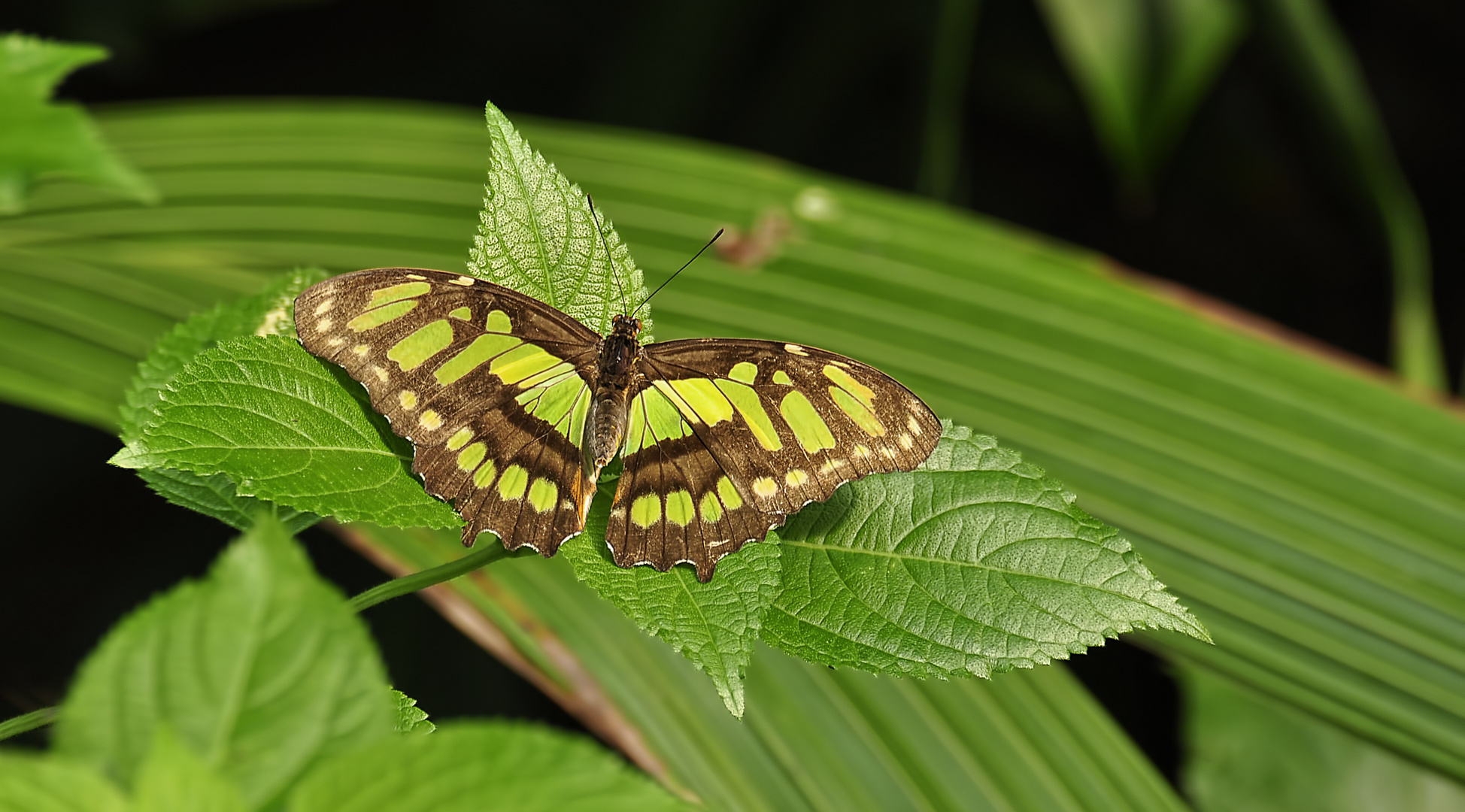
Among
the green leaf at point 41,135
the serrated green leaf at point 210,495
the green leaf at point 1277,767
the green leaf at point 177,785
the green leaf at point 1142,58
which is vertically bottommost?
the green leaf at point 1277,767

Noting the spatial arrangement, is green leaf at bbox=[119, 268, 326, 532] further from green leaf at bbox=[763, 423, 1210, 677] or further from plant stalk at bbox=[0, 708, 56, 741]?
green leaf at bbox=[763, 423, 1210, 677]

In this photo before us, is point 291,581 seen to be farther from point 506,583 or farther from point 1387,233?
point 1387,233

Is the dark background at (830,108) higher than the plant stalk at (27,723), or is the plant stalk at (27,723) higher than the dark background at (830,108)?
the dark background at (830,108)

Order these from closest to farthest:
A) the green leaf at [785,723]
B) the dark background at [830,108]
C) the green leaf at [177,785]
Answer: the green leaf at [177,785], the green leaf at [785,723], the dark background at [830,108]

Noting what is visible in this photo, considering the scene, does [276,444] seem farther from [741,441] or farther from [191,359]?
[741,441]

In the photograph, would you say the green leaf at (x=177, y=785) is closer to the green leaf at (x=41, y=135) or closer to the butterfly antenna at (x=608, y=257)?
the green leaf at (x=41, y=135)

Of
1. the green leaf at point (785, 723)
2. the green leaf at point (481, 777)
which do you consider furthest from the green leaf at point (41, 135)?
the green leaf at point (785, 723)
